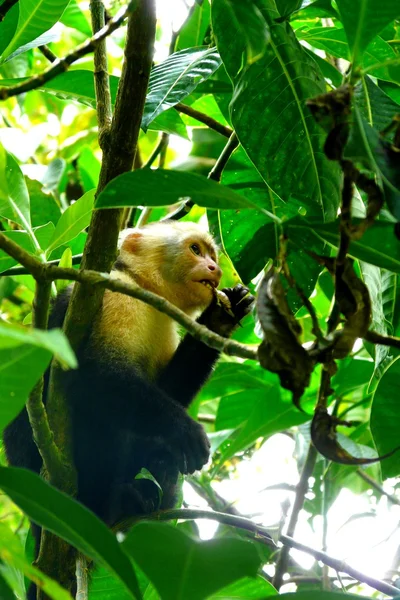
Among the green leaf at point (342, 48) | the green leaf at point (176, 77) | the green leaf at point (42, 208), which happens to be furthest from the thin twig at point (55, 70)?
the green leaf at point (42, 208)

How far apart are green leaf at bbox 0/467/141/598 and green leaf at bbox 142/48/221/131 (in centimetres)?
124

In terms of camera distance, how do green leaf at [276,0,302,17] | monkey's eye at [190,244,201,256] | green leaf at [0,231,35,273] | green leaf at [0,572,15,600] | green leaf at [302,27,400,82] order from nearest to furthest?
green leaf at [0,572,15,600]
green leaf at [276,0,302,17]
green leaf at [0,231,35,273]
green leaf at [302,27,400,82]
monkey's eye at [190,244,201,256]

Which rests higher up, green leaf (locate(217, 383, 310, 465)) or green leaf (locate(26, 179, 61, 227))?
green leaf (locate(26, 179, 61, 227))

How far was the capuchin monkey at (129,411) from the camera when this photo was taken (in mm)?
3340

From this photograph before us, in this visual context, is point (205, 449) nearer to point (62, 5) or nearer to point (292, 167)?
point (292, 167)

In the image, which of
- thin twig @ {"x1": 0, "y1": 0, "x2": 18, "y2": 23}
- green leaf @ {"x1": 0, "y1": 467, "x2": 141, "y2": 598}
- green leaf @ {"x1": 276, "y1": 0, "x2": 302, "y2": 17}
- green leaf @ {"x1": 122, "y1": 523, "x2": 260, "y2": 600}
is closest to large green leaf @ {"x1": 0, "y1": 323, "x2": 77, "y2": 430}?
green leaf @ {"x1": 0, "y1": 467, "x2": 141, "y2": 598}

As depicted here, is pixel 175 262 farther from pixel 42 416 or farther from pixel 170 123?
pixel 42 416

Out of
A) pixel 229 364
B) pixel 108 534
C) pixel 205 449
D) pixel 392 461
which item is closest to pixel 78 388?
pixel 205 449

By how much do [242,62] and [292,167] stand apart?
341 mm

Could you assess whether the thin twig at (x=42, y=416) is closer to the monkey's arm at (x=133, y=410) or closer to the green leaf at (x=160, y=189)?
the green leaf at (x=160, y=189)

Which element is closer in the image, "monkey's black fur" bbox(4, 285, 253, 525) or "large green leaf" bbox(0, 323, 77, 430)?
"large green leaf" bbox(0, 323, 77, 430)

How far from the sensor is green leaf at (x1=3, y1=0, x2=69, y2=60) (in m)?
2.49

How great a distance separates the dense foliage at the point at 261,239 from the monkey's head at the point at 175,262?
200 millimetres

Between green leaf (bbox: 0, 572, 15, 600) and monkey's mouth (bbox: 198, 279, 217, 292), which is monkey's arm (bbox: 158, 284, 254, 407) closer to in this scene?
monkey's mouth (bbox: 198, 279, 217, 292)
